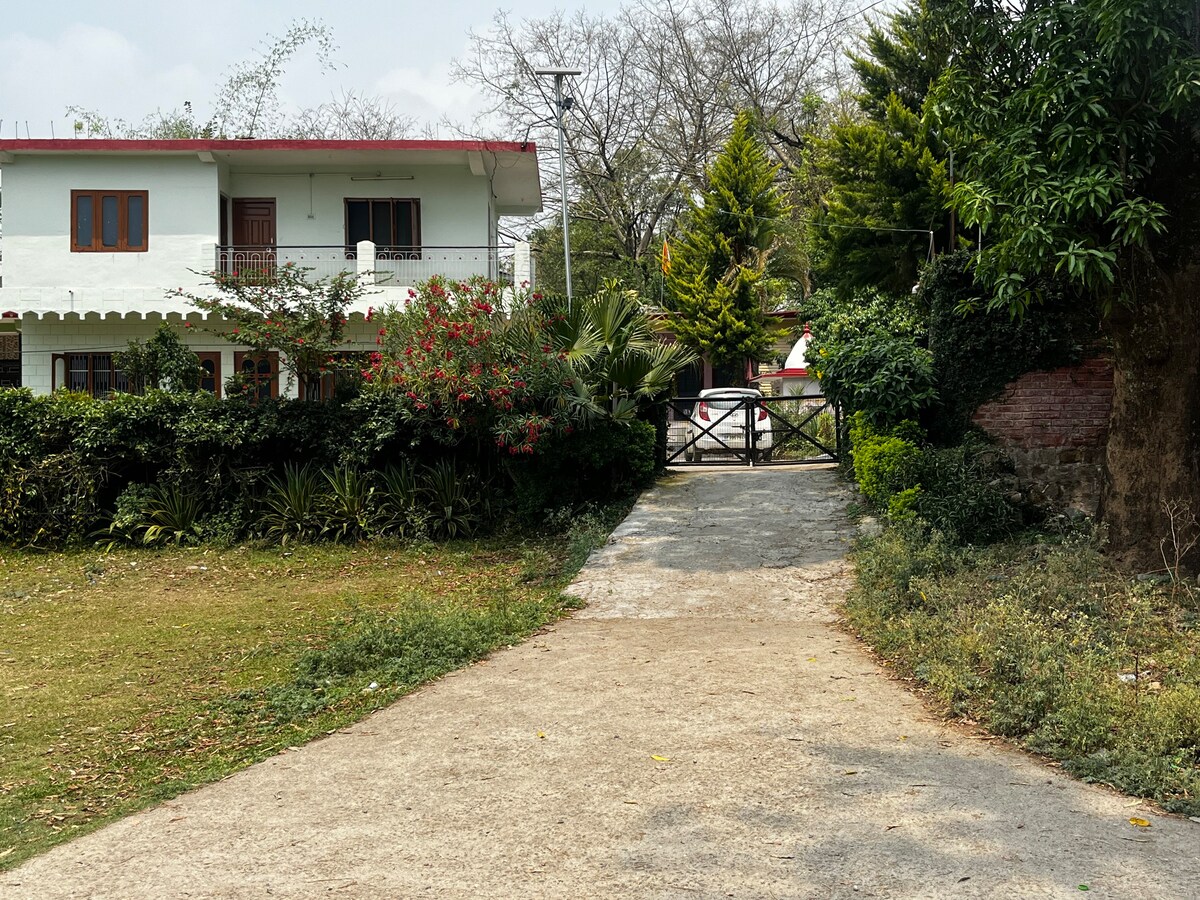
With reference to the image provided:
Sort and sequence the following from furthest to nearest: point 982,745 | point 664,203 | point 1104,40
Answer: point 664,203, point 1104,40, point 982,745

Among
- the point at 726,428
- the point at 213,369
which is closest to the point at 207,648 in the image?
the point at 726,428

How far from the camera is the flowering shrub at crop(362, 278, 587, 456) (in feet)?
41.9

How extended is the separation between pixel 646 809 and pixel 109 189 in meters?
19.2

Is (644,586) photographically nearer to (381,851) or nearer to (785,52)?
(381,851)

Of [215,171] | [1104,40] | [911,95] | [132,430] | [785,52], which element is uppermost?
[785,52]

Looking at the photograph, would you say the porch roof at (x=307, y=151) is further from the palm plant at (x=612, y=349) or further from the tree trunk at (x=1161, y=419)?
the tree trunk at (x=1161, y=419)

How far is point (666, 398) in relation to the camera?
15781 millimetres

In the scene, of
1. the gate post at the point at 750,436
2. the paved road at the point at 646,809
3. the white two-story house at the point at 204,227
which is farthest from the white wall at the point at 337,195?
the paved road at the point at 646,809

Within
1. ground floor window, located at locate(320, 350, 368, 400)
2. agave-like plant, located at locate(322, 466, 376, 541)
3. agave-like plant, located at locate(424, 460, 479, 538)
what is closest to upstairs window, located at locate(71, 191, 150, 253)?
ground floor window, located at locate(320, 350, 368, 400)

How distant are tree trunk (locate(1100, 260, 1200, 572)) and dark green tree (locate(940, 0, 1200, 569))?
1cm

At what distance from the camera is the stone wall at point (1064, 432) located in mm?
12211

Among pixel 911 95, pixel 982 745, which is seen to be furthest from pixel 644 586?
pixel 911 95

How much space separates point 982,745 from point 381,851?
330 cm

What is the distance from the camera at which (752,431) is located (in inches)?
698
